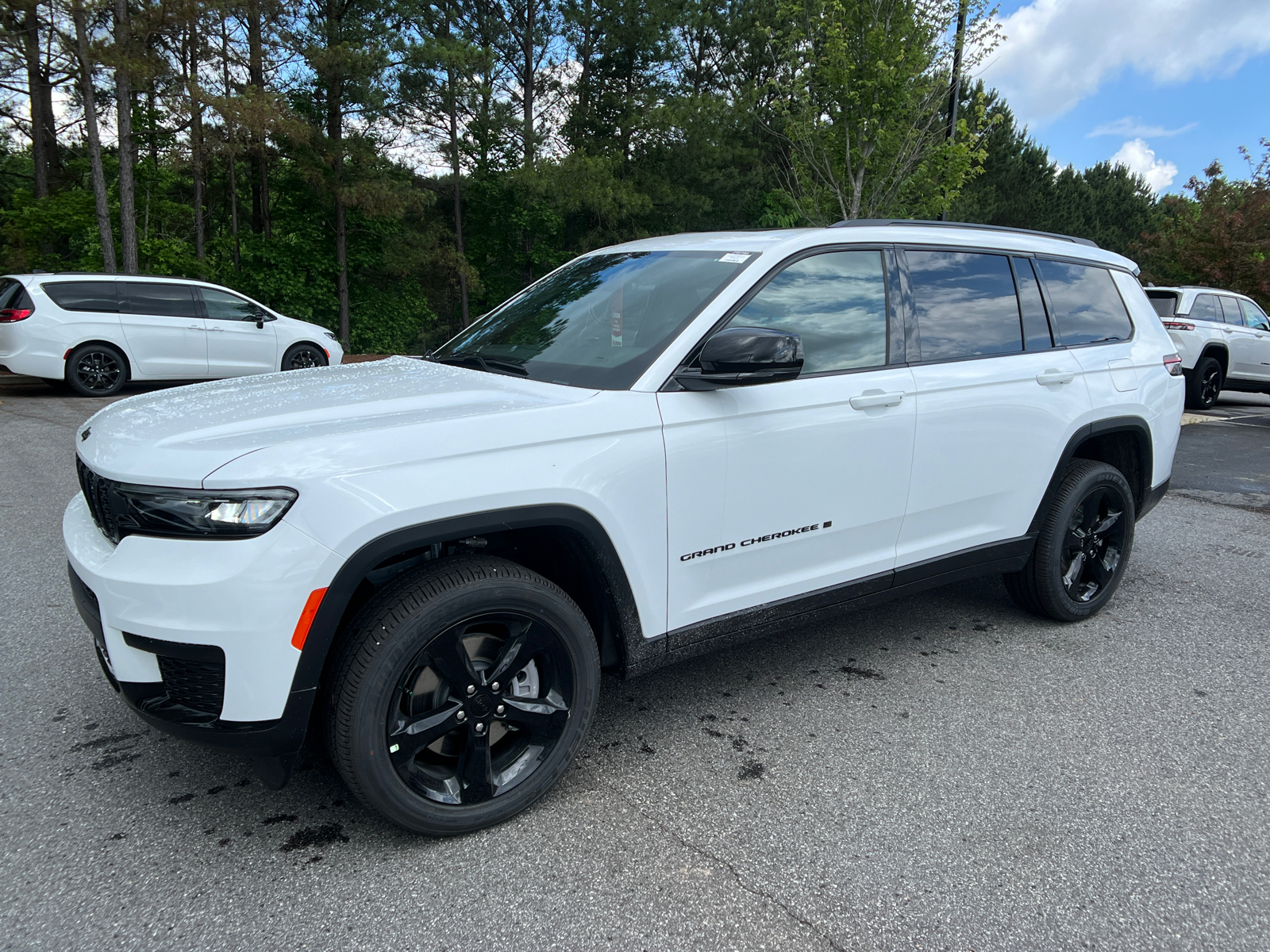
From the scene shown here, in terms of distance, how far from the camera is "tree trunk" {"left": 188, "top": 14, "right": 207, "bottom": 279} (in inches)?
710

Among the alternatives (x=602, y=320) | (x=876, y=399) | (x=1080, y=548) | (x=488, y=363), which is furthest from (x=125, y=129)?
(x=1080, y=548)

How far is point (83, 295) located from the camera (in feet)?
39.4

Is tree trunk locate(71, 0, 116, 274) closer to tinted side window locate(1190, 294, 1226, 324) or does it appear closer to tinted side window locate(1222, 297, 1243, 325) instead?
tinted side window locate(1190, 294, 1226, 324)

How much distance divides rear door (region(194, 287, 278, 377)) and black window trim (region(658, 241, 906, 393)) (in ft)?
39.8

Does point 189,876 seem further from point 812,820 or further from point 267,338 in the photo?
point 267,338

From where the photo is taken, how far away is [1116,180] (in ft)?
128

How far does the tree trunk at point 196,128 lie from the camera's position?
18042 millimetres

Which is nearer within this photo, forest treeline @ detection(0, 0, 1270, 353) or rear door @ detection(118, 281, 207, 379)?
rear door @ detection(118, 281, 207, 379)

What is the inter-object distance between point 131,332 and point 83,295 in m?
0.74

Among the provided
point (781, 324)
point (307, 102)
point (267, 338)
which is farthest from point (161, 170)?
point (781, 324)

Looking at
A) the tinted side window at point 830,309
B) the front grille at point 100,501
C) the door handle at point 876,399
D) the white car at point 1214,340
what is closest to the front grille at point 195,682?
the front grille at point 100,501

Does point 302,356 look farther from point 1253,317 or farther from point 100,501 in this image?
point 1253,317

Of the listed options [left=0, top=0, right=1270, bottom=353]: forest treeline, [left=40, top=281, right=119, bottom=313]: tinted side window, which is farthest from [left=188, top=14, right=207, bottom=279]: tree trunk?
[left=40, top=281, right=119, bottom=313]: tinted side window

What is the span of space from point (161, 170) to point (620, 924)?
24806mm
